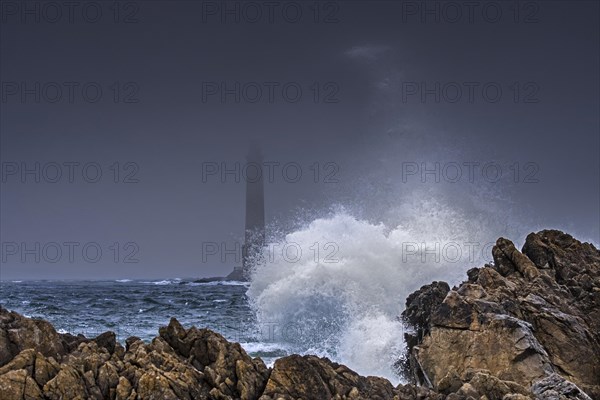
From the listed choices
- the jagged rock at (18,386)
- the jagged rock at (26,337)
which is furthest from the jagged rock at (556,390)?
the jagged rock at (26,337)

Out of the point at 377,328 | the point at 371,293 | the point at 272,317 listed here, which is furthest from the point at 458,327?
the point at 272,317

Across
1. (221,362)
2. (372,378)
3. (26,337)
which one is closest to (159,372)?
(221,362)

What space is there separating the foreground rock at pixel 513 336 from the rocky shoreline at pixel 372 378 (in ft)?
0.08

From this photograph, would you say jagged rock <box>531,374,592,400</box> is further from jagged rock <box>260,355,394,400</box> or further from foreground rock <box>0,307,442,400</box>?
jagged rock <box>260,355,394,400</box>

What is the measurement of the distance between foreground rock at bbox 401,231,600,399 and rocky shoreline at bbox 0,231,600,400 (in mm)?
25

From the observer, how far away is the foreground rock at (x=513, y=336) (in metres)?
11.8

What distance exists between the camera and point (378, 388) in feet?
39.6

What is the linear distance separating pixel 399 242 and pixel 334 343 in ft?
31.6

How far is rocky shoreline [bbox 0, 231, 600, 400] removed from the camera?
10508mm

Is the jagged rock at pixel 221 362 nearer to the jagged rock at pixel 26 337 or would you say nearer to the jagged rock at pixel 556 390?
the jagged rock at pixel 26 337

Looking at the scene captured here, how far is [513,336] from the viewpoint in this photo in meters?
13.7

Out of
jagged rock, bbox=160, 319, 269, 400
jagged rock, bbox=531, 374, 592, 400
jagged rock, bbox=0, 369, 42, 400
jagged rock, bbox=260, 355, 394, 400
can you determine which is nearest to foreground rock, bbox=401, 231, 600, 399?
jagged rock, bbox=531, 374, 592, 400

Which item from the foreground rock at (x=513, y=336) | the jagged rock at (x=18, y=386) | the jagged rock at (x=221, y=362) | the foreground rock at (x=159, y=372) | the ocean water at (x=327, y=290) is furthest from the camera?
the ocean water at (x=327, y=290)

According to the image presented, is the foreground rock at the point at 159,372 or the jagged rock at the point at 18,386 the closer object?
the jagged rock at the point at 18,386
